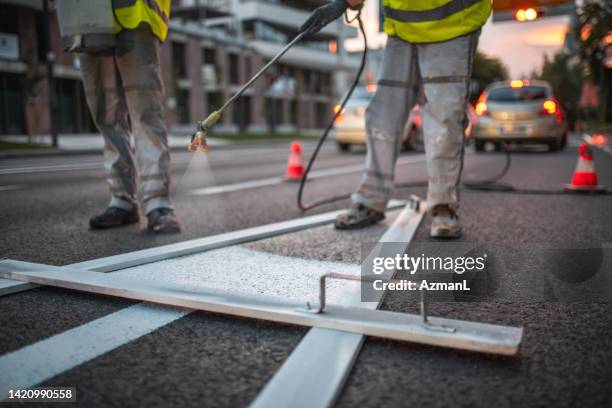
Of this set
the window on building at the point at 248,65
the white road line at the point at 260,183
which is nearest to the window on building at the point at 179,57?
the window on building at the point at 248,65

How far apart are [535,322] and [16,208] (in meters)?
3.83

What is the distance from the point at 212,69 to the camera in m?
35.1

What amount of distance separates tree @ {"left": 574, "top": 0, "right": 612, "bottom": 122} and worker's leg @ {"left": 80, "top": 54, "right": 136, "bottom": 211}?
12.5 meters

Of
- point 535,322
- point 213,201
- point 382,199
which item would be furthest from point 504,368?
point 213,201

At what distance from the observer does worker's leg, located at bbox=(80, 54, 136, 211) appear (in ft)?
10.7

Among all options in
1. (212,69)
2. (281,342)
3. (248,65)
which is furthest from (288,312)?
(248,65)

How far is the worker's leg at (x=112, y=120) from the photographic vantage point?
10.7ft

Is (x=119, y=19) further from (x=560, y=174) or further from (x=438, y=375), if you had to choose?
(x=560, y=174)

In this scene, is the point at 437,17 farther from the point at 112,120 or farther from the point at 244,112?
the point at 244,112

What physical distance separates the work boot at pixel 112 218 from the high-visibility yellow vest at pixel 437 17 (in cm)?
196

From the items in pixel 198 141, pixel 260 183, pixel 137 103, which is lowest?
pixel 260 183

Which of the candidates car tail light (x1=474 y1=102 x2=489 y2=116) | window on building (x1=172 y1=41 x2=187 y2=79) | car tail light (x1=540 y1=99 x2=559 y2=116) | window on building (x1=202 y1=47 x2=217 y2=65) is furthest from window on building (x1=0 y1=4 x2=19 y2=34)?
car tail light (x1=540 y1=99 x2=559 y2=116)

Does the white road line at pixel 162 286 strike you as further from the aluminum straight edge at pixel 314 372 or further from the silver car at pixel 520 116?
the silver car at pixel 520 116

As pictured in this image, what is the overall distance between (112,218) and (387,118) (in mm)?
1752
